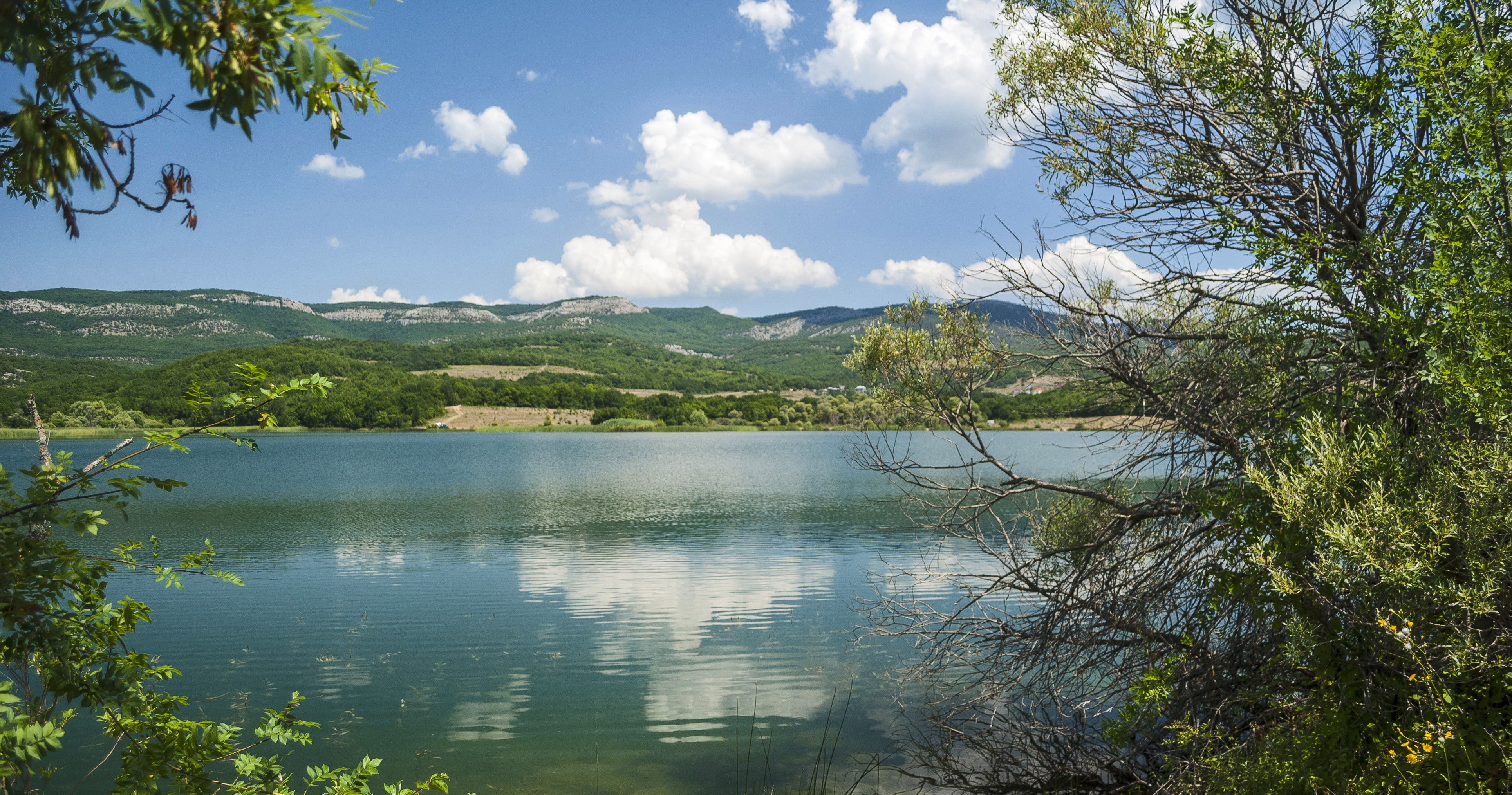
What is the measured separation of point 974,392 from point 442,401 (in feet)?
389

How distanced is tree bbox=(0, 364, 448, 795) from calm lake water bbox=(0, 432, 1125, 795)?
15.0ft

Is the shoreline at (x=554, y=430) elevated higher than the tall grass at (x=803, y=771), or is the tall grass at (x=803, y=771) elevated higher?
the tall grass at (x=803, y=771)

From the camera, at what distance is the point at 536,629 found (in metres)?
13.1

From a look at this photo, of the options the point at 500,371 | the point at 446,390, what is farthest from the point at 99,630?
the point at 500,371

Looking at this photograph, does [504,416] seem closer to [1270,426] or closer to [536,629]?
[536,629]

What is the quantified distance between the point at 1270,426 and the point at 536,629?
1144cm

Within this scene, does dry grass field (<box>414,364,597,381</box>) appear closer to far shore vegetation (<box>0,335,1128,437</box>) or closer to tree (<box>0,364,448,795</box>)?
far shore vegetation (<box>0,335,1128,437</box>)

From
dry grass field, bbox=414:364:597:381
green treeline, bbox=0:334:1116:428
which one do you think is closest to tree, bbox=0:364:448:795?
green treeline, bbox=0:334:1116:428

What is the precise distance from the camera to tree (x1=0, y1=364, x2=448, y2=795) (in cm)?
271

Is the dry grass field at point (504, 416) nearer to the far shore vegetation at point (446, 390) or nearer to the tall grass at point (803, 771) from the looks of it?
the far shore vegetation at point (446, 390)

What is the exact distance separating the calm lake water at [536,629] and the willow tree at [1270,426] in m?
1.24

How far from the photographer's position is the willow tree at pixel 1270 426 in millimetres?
3902

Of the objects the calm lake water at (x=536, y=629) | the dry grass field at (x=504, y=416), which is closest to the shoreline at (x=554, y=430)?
the dry grass field at (x=504, y=416)

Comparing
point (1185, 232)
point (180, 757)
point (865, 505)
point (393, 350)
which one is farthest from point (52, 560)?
point (393, 350)
